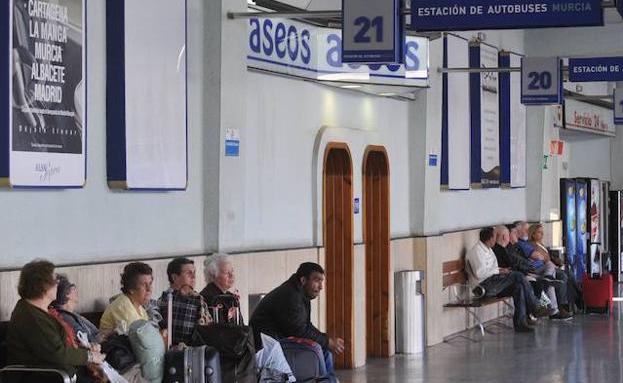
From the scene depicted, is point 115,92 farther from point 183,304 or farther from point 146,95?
point 183,304

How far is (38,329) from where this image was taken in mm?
7258

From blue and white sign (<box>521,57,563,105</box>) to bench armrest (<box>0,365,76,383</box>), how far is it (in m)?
11.2

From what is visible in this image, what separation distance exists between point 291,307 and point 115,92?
7.10ft

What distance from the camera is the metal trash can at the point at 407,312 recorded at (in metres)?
14.6

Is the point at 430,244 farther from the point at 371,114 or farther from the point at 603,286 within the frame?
the point at 603,286

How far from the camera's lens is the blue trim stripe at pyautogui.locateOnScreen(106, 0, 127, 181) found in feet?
30.1

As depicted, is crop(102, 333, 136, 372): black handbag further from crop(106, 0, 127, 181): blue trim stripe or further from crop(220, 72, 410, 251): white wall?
crop(220, 72, 410, 251): white wall

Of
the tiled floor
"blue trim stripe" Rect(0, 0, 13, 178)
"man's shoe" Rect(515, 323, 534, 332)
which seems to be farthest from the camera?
"man's shoe" Rect(515, 323, 534, 332)

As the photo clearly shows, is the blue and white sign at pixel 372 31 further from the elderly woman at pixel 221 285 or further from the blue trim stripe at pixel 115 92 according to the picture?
the blue trim stripe at pixel 115 92

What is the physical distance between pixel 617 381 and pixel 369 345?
118 inches

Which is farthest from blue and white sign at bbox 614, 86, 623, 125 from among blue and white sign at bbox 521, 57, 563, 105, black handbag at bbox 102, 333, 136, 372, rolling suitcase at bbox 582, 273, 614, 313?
black handbag at bbox 102, 333, 136, 372

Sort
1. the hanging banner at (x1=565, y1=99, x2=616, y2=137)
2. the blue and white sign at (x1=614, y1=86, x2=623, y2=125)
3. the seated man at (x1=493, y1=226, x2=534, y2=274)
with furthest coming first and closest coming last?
the hanging banner at (x1=565, y1=99, x2=616, y2=137)
the blue and white sign at (x1=614, y1=86, x2=623, y2=125)
the seated man at (x1=493, y1=226, x2=534, y2=274)

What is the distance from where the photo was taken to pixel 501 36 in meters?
19.4

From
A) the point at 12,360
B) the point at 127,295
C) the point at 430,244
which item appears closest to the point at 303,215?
the point at 430,244
